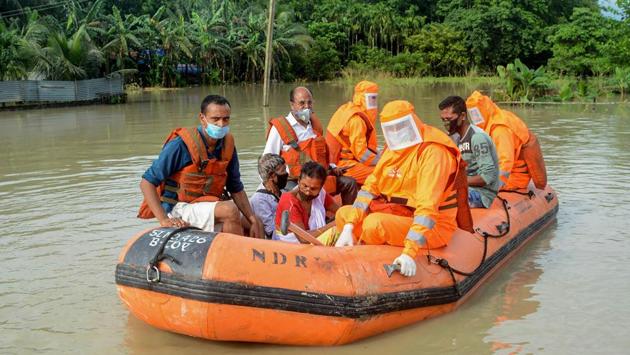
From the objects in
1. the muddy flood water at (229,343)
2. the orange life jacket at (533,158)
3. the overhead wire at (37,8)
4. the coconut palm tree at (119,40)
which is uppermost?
the overhead wire at (37,8)

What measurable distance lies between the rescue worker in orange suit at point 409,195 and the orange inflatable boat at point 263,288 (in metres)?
0.16

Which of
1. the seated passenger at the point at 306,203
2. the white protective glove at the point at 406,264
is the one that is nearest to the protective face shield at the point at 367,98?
the seated passenger at the point at 306,203

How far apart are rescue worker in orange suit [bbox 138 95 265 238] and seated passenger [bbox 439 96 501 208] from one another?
1922 millimetres

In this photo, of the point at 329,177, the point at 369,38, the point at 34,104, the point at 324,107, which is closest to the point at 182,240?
the point at 329,177

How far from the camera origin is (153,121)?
18125mm

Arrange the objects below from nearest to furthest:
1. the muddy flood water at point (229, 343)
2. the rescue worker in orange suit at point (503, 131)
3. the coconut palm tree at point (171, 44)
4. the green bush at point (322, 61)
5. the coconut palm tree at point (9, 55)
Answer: the muddy flood water at point (229, 343)
the rescue worker in orange suit at point (503, 131)
the coconut palm tree at point (9, 55)
the coconut palm tree at point (171, 44)
the green bush at point (322, 61)

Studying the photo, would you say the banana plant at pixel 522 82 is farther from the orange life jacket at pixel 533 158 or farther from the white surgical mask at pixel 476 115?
the white surgical mask at pixel 476 115

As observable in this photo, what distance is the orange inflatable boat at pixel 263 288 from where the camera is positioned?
4.14m

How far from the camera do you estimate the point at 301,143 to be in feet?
21.0

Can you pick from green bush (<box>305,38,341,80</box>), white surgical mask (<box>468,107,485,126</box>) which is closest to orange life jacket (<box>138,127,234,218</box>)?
white surgical mask (<box>468,107,485,126</box>)

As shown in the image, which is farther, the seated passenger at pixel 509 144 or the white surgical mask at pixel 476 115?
the white surgical mask at pixel 476 115

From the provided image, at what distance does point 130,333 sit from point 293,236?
52.7 inches

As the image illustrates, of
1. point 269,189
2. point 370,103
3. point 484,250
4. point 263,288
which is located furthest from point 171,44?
point 263,288

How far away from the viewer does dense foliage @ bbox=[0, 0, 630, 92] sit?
2628 centimetres
